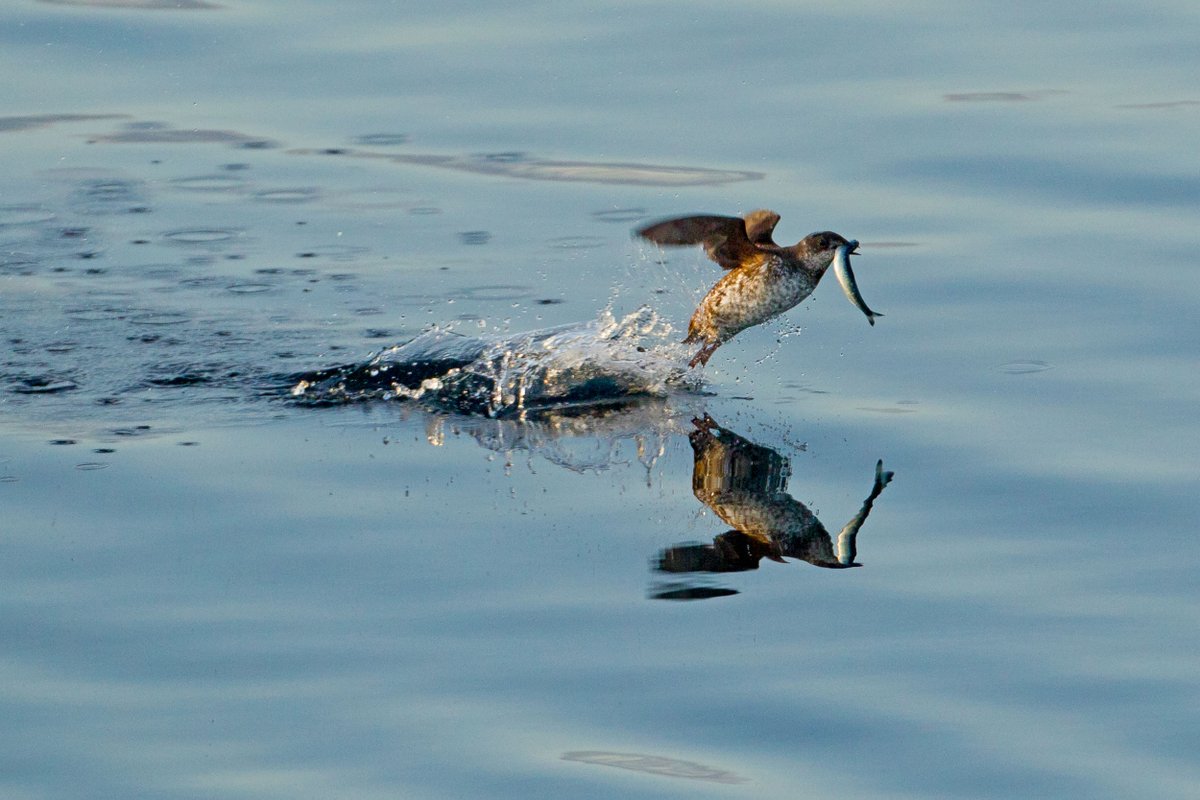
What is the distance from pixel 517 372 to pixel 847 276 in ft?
4.79

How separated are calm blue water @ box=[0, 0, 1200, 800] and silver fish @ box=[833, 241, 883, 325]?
1.32ft

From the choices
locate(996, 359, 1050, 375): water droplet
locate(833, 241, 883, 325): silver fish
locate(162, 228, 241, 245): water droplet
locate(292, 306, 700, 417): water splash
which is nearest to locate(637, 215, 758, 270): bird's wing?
locate(833, 241, 883, 325): silver fish

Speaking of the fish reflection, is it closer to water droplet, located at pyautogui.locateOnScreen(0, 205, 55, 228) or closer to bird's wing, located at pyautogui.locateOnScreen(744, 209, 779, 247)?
bird's wing, located at pyautogui.locateOnScreen(744, 209, 779, 247)

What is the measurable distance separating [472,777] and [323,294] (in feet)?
16.2

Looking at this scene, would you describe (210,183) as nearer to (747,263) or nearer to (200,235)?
(200,235)

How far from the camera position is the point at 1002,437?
7488 mm

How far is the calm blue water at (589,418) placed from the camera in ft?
16.9

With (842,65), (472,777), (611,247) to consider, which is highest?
(842,65)

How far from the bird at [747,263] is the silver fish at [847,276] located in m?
0.07

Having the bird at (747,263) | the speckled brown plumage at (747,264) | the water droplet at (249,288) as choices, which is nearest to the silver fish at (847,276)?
the bird at (747,263)

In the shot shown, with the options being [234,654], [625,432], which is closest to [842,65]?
[625,432]

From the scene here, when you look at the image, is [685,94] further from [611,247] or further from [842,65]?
[611,247]

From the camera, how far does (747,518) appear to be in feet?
22.3

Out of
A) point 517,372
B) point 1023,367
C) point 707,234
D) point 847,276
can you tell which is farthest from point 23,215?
point 1023,367
